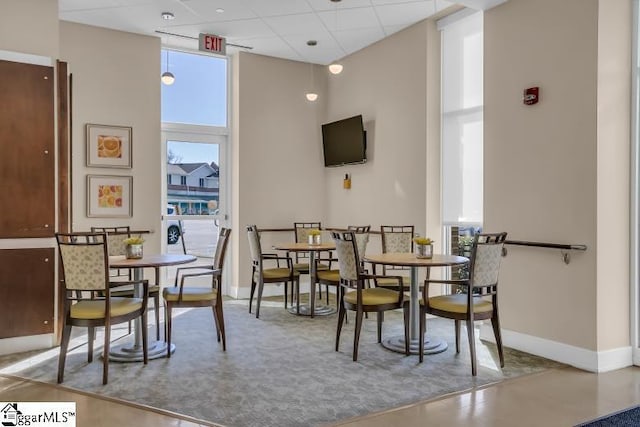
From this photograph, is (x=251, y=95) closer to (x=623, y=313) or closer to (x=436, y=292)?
(x=436, y=292)

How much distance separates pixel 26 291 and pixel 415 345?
353cm

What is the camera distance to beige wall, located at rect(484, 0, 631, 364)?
392 cm

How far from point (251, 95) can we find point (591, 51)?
460 cm

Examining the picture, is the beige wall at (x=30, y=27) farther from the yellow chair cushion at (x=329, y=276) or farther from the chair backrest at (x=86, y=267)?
the yellow chair cushion at (x=329, y=276)

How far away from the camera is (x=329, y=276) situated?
580cm

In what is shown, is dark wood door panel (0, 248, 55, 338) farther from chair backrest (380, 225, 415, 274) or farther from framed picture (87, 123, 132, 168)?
chair backrest (380, 225, 415, 274)

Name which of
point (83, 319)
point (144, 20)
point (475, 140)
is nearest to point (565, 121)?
point (475, 140)

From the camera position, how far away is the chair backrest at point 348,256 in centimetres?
419

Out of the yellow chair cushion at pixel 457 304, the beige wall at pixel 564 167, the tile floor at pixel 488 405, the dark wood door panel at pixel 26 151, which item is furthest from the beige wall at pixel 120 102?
the beige wall at pixel 564 167

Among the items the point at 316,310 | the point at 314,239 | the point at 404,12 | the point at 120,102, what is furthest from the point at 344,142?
the point at 120,102

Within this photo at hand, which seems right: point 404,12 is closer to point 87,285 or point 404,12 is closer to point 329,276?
point 329,276

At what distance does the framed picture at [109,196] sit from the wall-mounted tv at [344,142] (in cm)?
291

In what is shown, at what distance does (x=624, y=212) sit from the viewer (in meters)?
4.04

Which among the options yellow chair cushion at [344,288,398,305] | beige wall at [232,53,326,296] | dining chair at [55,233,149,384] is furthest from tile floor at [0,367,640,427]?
beige wall at [232,53,326,296]
